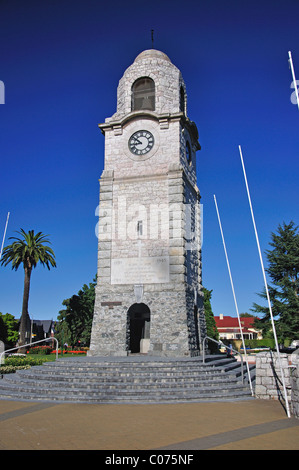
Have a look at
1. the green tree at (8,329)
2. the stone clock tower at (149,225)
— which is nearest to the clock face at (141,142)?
the stone clock tower at (149,225)

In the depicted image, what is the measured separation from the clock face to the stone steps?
11.7 metres

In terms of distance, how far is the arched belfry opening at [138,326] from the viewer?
19.9 m

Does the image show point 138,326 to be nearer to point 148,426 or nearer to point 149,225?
point 149,225

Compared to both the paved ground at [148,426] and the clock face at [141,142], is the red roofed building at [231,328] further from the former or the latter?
the paved ground at [148,426]

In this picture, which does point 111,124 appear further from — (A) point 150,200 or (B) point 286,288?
(B) point 286,288

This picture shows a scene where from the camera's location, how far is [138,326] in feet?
66.2

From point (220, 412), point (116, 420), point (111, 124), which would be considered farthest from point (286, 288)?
point (116, 420)

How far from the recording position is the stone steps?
36.3 feet

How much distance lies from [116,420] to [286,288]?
23.4m

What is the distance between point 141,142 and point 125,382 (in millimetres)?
13384

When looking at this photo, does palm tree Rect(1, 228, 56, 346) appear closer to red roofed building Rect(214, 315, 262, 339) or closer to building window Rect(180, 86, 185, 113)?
building window Rect(180, 86, 185, 113)

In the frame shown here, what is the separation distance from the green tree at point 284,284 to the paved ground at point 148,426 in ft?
59.1

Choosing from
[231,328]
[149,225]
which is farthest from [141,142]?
[231,328]

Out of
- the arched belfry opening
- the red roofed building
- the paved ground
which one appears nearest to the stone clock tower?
the arched belfry opening
